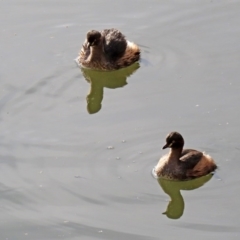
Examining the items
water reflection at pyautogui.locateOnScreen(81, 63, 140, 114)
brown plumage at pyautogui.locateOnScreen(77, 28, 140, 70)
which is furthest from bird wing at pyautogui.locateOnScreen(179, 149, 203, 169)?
brown plumage at pyautogui.locateOnScreen(77, 28, 140, 70)

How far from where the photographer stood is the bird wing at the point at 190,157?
10414 millimetres

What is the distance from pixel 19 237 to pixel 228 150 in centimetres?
279

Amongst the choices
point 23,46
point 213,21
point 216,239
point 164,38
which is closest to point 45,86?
point 23,46

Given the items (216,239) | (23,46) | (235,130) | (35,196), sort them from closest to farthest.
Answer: (216,239)
(35,196)
(235,130)
(23,46)

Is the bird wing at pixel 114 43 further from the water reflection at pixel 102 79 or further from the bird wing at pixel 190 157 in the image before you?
the bird wing at pixel 190 157

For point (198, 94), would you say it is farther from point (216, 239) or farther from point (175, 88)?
point (216, 239)

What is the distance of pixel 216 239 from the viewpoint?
30.4 ft

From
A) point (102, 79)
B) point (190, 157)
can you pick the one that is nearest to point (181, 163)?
point (190, 157)

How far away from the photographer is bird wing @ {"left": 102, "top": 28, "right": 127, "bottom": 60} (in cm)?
1339

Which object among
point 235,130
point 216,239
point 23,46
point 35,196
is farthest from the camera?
point 23,46

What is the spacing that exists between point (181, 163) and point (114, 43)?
3474 millimetres

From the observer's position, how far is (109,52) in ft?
44.3

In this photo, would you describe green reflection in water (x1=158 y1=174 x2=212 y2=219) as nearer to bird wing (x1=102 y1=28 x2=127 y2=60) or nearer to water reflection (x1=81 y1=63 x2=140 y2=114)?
water reflection (x1=81 y1=63 x2=140 y2=114)

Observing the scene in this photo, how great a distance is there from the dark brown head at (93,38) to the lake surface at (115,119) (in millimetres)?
411
